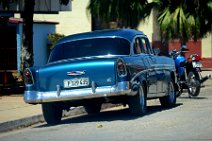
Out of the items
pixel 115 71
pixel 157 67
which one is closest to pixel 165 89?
pixel 157 67

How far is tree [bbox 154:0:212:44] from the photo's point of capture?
2698 centimetres

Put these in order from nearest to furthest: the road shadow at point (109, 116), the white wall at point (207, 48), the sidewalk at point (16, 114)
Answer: the sidewalk at point (16, 114) < the road shadow at point (109, 116) < the white wall at point (207, 48)

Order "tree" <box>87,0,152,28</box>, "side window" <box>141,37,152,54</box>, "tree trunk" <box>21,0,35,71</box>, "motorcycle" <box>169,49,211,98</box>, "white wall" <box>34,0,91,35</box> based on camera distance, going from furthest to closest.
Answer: "white wall" <box>34,0,91,35</box> → "tree" <box>87,0,152,28</box> → "tree trunk" <box>21,0,35,71</box> → "motorcycle" <box>169,49,211,98</box> → "side window" <box>141,37,152,54</box>

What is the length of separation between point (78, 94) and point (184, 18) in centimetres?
1494

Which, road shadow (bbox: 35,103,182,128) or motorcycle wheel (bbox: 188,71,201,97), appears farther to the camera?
motorcycle wheel (bbox: 188,71,201,97)

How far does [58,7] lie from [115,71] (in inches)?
569

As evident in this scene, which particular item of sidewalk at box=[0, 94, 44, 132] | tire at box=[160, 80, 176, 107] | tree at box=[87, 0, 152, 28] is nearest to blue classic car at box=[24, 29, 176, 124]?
sidewalk at box=[0, 94, 44, 132]

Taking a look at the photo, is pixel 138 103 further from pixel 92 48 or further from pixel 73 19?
pixel 73 19

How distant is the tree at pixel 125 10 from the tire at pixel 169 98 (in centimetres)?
1239

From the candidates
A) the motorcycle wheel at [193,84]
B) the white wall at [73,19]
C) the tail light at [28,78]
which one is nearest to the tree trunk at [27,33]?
the motorcycle wheel at [193,84]

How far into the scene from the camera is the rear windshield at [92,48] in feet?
44.9

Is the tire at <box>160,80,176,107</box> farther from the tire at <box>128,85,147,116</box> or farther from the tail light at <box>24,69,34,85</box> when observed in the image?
the tail light at <box>24,69,34,85</box>

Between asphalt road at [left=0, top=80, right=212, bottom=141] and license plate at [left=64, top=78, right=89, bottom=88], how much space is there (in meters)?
0.78

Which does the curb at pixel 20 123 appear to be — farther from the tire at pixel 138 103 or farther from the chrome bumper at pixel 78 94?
the tire at pixel 138 103
